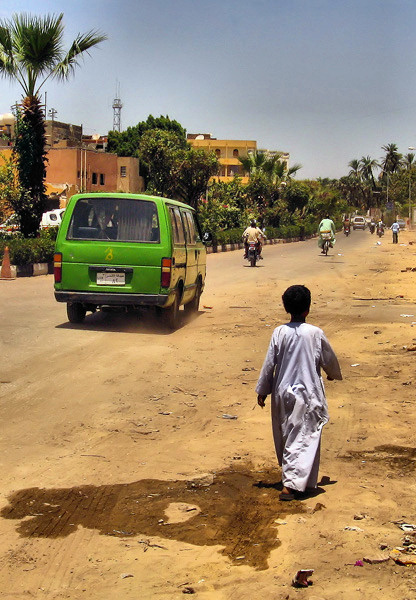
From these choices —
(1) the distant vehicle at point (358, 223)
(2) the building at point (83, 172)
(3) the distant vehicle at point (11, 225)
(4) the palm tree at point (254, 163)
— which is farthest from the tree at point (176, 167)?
(1) the distant vehicle at point (358, 223)

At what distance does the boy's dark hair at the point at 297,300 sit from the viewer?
19.0ft

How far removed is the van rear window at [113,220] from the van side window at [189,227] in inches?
65.3

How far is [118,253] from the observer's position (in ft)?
41.9

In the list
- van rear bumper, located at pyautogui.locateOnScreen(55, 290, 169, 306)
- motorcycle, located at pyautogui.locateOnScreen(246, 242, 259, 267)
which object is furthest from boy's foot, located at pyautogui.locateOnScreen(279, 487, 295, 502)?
motorcycle, located at pyautogui.locateOnScreen(246, 242, 259, 267)

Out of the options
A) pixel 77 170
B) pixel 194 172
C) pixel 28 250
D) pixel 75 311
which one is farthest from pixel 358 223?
pixel 75 311

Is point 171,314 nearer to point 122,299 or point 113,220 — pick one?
point 122,299

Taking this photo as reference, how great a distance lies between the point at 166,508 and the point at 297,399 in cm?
108

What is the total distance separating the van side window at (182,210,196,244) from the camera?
14.6 metres

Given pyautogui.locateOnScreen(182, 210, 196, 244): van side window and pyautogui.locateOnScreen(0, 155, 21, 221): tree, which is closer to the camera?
pyautogui.locateOnScreen(182, 210, 196, 244): van side window

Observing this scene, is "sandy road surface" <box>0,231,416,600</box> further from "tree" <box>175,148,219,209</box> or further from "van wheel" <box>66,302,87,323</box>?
"tree" <box>175,148,219,209</box>

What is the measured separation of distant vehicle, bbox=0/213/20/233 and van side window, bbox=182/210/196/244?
43.4 ft

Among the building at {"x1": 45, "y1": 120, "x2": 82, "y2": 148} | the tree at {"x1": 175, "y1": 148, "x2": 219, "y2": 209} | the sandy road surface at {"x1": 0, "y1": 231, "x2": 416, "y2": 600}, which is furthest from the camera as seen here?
the building at {"x1": 45, "y1": 120, "x2": 82, "y2": 148}

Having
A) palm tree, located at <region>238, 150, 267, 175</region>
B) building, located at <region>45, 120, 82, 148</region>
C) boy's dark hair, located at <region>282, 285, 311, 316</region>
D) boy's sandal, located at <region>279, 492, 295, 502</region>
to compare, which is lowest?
boy's sandal, located at <region>279, 492, 295, 502</region>

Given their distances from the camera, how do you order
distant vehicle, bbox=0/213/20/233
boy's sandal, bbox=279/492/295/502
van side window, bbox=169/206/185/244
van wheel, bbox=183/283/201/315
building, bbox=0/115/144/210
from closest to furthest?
boy's sandal, bbox=279/492/295/502 < van side window, bbox=169/206/185/244 < van wheel, bbox=183/283/201/315 < distant vehicle, bbox=0/213/20/233 < building, bbox=0/115/144/210
